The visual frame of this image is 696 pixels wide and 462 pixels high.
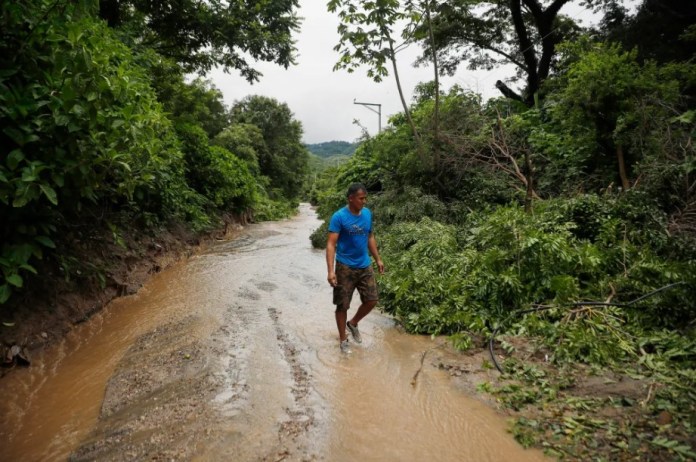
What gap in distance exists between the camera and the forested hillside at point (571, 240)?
10.0ft

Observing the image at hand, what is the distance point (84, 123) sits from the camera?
3328 mm

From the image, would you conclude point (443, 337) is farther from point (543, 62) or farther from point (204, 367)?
point (543, 62)

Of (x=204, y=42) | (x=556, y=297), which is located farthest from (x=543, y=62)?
(x=556, y=297)

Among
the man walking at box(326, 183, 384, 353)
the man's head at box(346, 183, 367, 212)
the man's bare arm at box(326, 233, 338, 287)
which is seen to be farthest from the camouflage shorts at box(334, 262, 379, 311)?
the man's head at box(346, 183, 367, 212)

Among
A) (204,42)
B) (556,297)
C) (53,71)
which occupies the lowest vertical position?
(556,297)

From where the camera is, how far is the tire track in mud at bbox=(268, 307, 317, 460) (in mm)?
2690

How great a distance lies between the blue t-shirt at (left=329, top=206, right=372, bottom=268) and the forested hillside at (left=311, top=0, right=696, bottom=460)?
4.53 feet

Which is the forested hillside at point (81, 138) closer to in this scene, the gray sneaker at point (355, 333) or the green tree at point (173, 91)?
the green tree at point (173, 91)

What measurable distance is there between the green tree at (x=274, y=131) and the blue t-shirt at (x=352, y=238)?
30724mm

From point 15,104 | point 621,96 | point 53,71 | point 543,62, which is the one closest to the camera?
point 15,104

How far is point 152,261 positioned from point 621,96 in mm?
9964

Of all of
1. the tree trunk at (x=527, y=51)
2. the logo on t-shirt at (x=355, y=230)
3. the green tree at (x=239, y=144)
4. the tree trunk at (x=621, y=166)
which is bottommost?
the logo on t-shirt at (x=355, y=230)

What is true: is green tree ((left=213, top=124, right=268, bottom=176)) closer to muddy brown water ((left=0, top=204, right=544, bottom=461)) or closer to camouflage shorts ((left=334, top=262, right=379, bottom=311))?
muddy brown water ((left=0, top=204, right=544, bottom=461))

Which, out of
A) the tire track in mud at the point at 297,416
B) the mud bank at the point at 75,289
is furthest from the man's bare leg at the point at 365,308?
the mud bank at the point at 75,289
